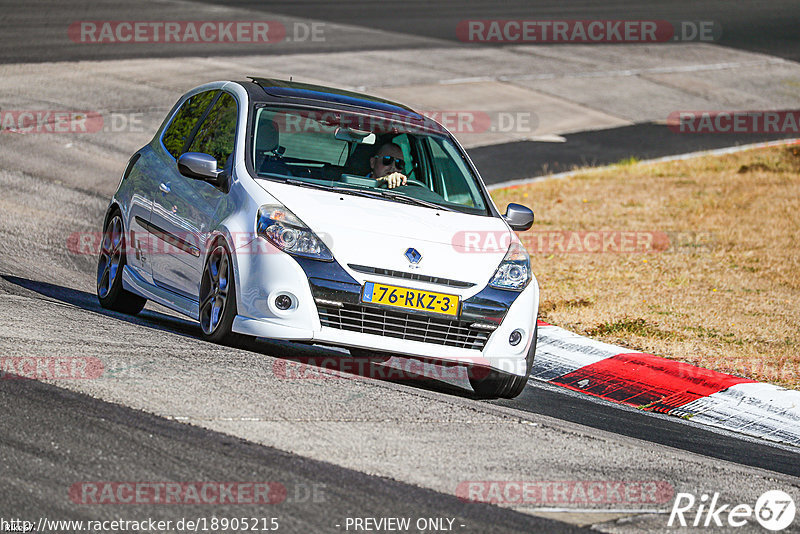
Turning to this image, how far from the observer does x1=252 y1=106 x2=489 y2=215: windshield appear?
784 cm

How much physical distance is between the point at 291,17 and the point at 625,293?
21.0 metres

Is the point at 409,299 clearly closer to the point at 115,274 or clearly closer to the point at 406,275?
the point at 406,275

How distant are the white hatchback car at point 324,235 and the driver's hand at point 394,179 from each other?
0.04 feet

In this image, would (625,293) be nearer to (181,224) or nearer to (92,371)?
(181,224)

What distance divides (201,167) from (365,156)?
123 centimetres

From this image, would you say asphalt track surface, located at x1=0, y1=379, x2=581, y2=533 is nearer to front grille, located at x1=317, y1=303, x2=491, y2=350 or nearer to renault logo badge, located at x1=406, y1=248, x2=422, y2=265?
front grille, located at x1=317, y1=303, x2=491, y2=350

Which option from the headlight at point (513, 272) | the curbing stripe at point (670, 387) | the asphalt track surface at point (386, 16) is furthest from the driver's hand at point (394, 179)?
the asphalt track surface at point (386, 16)

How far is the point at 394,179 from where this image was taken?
8.12 meters

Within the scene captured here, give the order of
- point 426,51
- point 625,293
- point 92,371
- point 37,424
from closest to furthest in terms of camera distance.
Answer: point 37,424
point 92,371
point 625,293
point 426,51

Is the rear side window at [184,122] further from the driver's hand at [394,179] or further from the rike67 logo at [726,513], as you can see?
the rike67 logo at [726,513]

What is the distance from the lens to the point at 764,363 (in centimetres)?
941

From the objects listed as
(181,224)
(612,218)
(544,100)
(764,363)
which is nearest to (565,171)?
(612,218)

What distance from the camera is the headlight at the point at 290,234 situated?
6992 mm

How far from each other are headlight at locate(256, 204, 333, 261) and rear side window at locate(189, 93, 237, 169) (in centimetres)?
94
